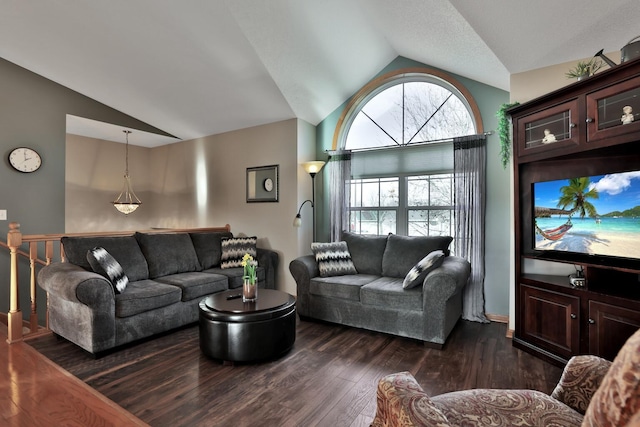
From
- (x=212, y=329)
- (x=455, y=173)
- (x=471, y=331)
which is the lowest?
(x=471, y=331)

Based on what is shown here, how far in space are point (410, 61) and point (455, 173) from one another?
160 centimetres

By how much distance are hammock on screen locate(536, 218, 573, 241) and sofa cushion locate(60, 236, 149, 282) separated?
13.3 feet

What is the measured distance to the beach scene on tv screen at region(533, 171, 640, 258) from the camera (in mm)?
2422

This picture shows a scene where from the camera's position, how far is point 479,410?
4.20 ft

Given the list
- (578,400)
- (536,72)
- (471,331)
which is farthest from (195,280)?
(536,72)

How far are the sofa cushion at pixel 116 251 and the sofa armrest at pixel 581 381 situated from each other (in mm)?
3732

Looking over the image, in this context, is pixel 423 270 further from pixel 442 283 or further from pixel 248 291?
pixel 248 291

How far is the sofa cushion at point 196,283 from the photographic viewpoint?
354 centimetres

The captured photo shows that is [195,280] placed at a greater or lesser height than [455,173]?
lesser

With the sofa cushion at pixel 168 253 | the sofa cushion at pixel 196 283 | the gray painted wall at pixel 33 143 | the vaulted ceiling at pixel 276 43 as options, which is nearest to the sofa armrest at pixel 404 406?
the vaulted ceiling at pixel 276 43

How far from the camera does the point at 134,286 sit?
3.36 meters

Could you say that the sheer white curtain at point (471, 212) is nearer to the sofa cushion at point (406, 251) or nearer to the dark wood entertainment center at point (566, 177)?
the sofa cushion at point (406, 251)

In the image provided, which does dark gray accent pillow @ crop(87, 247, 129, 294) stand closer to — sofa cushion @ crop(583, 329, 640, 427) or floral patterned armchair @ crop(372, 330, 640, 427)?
floral patterned armchair @ crop(372, 330, 640, 427)

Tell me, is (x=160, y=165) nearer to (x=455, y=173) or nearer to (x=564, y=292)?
(x=455, y=173)
